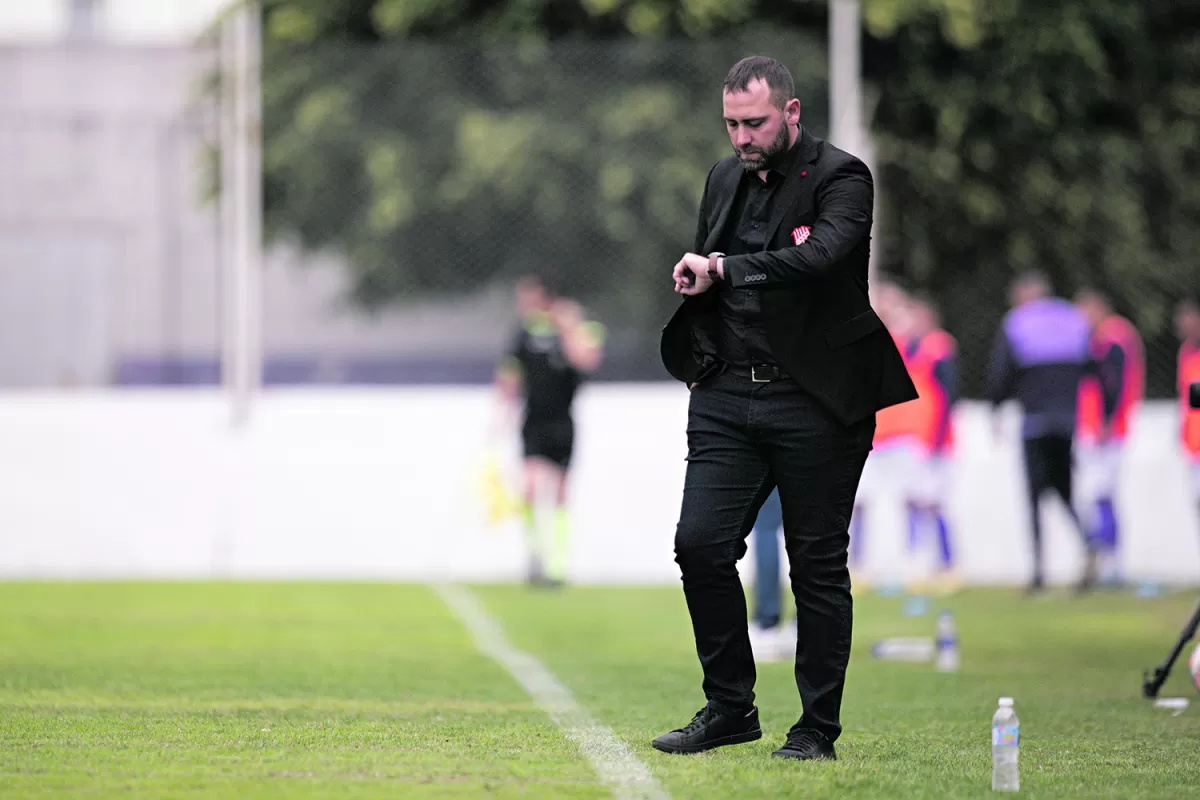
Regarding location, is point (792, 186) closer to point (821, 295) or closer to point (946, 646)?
point (821, 295)

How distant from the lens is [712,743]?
606cm

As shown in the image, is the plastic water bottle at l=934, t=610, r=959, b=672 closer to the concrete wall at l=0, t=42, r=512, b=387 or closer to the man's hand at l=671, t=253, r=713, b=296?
the man's hand at l=671, t=253, r=713, b=296

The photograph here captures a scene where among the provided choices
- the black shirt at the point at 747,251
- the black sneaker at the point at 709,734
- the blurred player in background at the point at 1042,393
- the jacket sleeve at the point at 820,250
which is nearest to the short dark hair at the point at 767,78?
the black shirt at the point at 747,251

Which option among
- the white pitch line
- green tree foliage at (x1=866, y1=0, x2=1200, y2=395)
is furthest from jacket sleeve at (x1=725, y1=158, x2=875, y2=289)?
green tree foliage at (x1=866, y1=0, x2=1200, y2=395)

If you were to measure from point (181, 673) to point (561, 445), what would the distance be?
660 cm

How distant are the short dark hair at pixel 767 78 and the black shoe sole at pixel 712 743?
1.83m

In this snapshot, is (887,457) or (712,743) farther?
(887,457)

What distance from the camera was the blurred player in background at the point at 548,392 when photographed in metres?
14.7

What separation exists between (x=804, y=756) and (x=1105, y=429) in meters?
10.0

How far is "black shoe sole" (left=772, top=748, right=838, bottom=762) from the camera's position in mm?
5883

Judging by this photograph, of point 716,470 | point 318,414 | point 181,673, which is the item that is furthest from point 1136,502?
point 716,470

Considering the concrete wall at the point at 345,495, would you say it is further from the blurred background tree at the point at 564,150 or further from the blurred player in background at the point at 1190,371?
the blurred player in background at the point at 1190,371

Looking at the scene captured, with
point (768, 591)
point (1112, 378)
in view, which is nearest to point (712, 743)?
point (768, 591)

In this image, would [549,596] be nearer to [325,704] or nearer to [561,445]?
[561,445]
